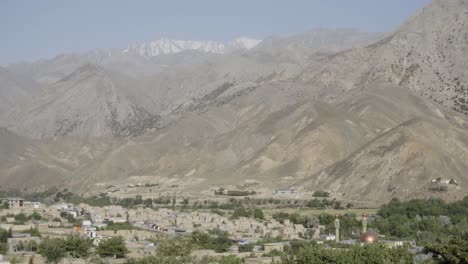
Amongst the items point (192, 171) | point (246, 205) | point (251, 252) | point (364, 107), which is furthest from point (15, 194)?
point (251, 252)

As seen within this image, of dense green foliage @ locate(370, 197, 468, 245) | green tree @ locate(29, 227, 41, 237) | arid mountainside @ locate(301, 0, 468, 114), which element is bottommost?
green tree @ locate(29, 227, 41, 237)

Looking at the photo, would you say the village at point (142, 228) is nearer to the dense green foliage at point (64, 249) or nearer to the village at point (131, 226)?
the village at point (131, 226)

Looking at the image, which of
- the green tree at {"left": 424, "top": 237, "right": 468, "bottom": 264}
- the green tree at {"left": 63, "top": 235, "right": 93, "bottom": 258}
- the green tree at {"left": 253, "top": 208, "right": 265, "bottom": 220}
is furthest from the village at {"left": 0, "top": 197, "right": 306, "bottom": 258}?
the green tree at {"left": 424, "top": 237, "right": 468, "bottom": 264}

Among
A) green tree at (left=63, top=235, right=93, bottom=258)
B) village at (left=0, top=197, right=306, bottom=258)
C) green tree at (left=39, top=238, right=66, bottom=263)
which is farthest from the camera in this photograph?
village at (left=0, top=197, right=306, bottom=258)

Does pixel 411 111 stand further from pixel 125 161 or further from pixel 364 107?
pixel 125 161

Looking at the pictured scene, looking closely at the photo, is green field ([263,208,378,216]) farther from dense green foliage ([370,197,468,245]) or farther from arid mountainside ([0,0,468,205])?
arid mountainside ([0,0,468,205])

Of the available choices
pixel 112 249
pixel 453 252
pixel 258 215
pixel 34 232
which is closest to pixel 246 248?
pixel 112 249

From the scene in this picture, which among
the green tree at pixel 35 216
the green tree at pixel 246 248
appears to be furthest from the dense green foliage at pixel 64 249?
the green tree at pixel 35 216
